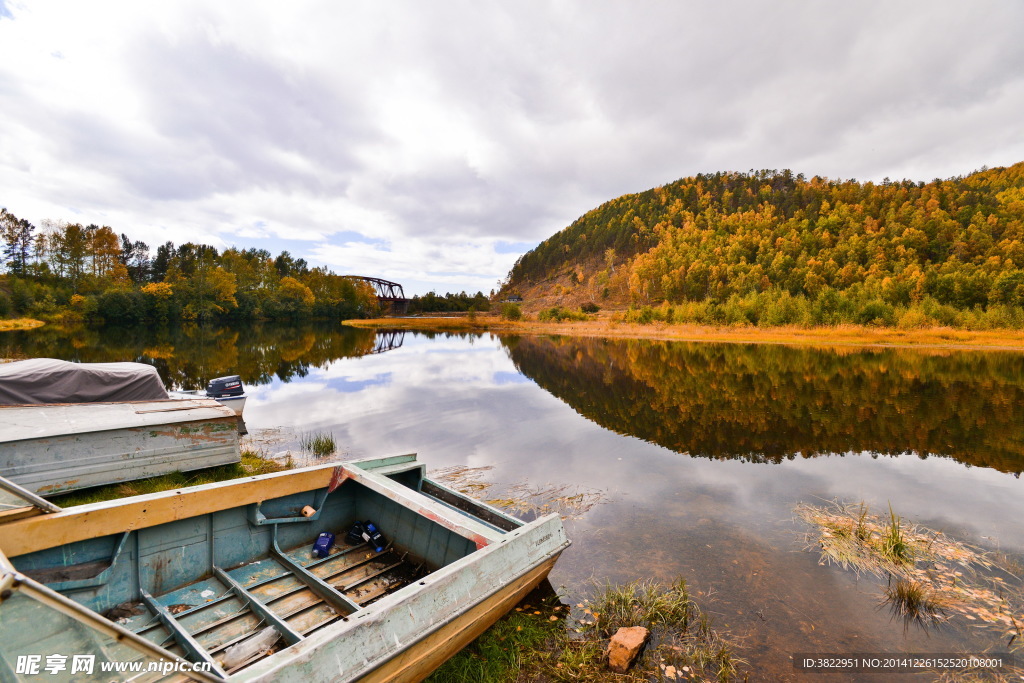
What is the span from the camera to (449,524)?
15.5 feet

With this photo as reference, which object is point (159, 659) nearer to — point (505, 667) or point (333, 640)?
point (333, 640)

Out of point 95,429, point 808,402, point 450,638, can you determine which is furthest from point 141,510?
point 808,402

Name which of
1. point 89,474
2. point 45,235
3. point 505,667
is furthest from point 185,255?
point 505,667

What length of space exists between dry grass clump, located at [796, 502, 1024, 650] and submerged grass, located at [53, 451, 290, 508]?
32.0 ft

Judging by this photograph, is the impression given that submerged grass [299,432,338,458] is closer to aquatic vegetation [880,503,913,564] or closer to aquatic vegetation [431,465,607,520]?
aquatic vegetation [431,465,607,520]

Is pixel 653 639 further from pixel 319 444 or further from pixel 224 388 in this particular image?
pixel 224 388

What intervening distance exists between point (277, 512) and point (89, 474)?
4.31 metres

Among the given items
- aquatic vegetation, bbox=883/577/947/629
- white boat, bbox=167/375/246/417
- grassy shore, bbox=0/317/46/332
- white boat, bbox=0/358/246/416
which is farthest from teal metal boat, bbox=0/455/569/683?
grassy shore, bbox=0/317/46/332

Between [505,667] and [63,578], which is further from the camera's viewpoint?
[505,667]

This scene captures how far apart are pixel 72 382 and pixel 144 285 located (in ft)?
324

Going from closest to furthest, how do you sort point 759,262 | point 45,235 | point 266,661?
point 266,661 < point 45,235 < point 759,262

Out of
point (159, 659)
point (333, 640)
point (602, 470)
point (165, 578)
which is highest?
point (159, 659)

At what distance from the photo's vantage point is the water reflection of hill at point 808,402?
41.0ft

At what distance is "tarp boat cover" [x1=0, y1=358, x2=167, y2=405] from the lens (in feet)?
27.9
